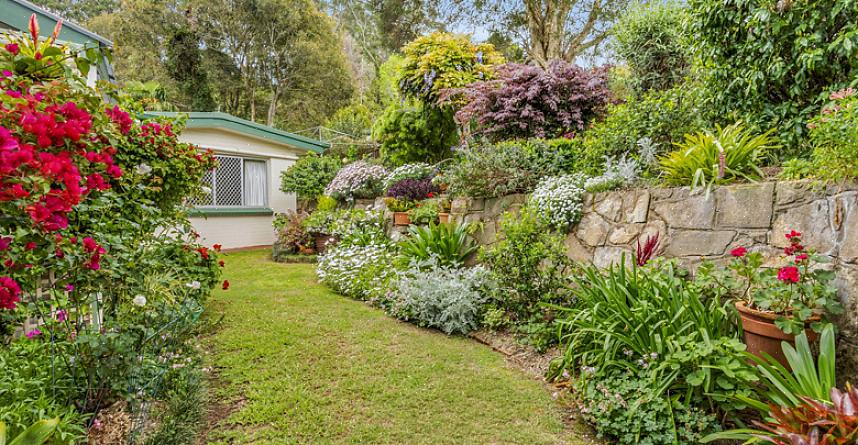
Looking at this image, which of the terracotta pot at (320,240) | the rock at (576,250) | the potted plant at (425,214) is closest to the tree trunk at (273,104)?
the terracotta pot at (320,240)

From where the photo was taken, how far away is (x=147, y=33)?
1412 cm

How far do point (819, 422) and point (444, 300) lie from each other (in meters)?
2.65

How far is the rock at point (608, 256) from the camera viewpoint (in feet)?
11.6

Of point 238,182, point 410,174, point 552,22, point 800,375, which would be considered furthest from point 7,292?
point 552,22

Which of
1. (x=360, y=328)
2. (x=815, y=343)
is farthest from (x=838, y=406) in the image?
(x=360, y=328)

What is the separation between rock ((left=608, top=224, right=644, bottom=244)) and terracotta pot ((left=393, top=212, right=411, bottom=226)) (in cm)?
305

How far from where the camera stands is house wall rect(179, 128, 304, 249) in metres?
8.24

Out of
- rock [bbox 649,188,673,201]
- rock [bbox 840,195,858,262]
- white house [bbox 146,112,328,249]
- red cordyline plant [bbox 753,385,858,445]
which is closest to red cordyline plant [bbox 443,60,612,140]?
rock [bbox 649,188,673,201]

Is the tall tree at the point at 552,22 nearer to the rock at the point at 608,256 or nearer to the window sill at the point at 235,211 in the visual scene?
the rock at the point at 608,256

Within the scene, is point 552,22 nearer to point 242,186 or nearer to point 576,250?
point 576,250

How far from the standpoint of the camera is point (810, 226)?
2.41 meters

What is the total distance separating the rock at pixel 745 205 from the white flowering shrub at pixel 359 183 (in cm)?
567

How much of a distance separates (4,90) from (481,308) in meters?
3.46

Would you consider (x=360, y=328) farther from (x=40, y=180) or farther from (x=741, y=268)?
(x=741, y=268)
